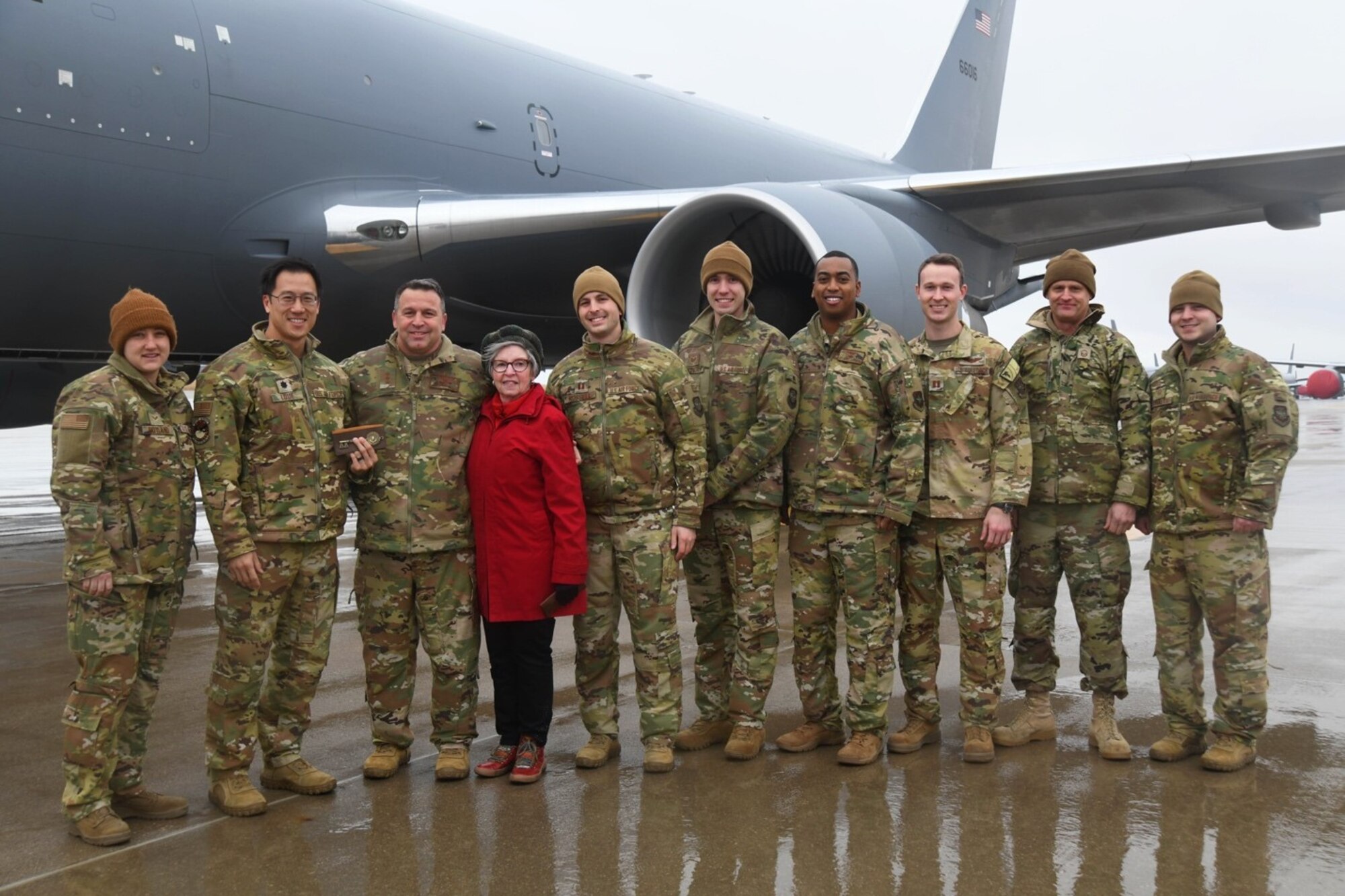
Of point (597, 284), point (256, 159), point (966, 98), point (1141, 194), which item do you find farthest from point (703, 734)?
point (966, 98)

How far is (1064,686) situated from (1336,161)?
190 inches

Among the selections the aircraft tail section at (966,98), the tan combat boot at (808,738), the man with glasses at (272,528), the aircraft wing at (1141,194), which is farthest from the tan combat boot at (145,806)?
the aircraft tail section at (966,98)

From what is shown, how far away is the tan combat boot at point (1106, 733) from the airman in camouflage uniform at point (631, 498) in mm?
1230

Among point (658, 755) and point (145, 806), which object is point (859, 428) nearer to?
point (658, 755)

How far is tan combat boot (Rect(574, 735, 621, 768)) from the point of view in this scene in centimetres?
321

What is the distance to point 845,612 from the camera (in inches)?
136

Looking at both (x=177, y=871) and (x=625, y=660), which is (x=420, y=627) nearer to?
(x=177, y=871)

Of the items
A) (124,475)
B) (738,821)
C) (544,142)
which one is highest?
(544,142)

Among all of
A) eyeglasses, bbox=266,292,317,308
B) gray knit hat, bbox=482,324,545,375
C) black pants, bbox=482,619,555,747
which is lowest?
black pants, bbox=482,619,555,747

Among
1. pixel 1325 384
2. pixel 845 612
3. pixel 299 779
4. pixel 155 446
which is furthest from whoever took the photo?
pixel 1325 384

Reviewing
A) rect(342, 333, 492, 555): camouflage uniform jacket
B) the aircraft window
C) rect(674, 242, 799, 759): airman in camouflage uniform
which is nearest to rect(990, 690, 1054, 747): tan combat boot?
rect(674, 242, 799, 759): airman in camouflage uniform

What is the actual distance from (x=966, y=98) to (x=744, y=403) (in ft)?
40.5

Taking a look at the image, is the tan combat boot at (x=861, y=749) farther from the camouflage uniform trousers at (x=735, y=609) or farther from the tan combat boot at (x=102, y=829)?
the tan combat boot at (x=102, y=829)

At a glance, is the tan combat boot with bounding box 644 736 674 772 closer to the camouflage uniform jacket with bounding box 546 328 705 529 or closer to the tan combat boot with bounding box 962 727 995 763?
the camouflage uniform jacket with bounding box 546 328 705 529
